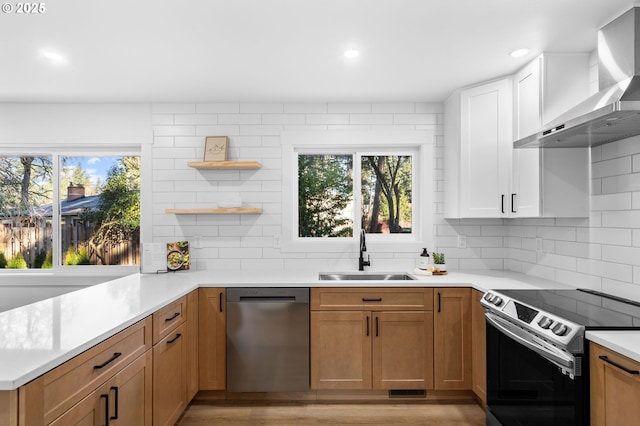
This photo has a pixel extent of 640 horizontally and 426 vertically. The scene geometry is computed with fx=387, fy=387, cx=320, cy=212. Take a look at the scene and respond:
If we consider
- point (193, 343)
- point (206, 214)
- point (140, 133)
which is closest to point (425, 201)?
point (206, 214)

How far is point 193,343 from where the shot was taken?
8.73 ft

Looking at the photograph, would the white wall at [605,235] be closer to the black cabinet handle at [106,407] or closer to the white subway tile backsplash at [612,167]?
the white subway tile backsplash at [612,167]

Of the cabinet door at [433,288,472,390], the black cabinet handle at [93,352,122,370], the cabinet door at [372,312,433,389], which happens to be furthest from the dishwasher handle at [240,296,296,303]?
the black cabinet handle at [93,352,122,370]

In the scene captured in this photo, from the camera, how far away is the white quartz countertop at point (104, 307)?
1.25 m

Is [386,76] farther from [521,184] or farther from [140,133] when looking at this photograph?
[140,133]

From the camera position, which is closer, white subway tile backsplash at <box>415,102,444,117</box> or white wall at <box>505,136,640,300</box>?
white wall at <box>505,136,640,300</box>

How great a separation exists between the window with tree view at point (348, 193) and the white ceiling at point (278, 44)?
1.99 feet

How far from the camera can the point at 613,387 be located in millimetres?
1443

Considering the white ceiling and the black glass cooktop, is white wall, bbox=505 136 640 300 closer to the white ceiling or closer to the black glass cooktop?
the black glass cooktop

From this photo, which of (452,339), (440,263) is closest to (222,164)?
(440,263)

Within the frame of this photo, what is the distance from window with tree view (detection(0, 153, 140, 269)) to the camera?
348 centimetres

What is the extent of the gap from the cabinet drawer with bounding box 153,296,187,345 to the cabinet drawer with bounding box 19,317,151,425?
0.57ft

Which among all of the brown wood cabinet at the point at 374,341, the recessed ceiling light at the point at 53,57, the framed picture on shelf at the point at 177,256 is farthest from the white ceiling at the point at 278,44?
the brown wood cabinet at the point at 374,341

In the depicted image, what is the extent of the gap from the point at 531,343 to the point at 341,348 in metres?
1.32
